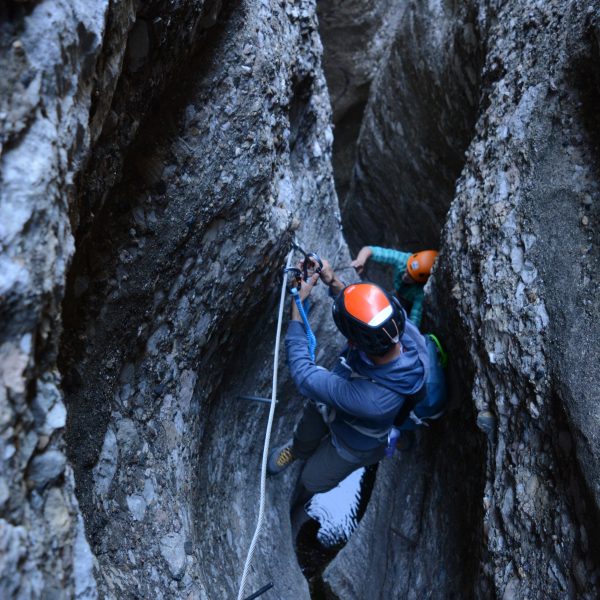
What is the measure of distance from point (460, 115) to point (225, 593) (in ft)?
12.7

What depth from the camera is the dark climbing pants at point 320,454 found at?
153 inches

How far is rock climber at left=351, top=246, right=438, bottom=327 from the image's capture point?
4320 millimetres

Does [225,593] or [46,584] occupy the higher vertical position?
[46,584]

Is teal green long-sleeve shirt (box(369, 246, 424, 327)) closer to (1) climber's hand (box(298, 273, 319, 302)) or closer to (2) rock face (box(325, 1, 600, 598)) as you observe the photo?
(2) rock face (box(325, 1, 600, 598))

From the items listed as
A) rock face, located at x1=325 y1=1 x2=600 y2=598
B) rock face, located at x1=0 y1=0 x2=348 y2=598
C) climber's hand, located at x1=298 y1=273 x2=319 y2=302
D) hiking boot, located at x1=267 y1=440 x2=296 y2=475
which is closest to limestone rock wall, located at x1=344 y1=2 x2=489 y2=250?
rock face, located at x1=325 y1=1 x2=600 y2=598

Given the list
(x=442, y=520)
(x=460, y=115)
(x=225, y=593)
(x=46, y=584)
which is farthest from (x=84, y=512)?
(x=460, y=115)

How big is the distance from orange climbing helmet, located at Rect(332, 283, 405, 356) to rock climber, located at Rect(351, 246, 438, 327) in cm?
150

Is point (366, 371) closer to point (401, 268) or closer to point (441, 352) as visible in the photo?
point (441, 352)

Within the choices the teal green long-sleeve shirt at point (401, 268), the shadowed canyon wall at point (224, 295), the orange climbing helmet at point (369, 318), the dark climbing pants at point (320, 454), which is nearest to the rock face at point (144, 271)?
the shadowed canyon wall at point (224, 295)

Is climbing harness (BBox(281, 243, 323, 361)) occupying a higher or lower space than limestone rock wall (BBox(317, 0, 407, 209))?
lower

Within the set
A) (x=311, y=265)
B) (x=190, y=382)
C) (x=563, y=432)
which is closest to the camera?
(x=563, y=432)

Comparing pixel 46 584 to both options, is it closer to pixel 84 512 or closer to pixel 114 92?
pixel 84 512

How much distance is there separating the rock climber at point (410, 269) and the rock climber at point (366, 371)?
0.75 meters

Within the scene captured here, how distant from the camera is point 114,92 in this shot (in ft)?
6.06
